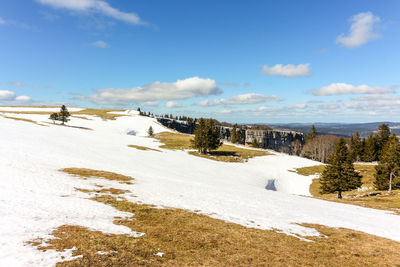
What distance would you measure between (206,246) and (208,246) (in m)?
0.11

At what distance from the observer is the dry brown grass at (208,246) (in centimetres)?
894

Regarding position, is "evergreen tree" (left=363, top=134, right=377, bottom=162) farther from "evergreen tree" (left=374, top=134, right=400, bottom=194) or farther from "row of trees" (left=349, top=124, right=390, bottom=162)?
"evergreen tree" (left=374, top=134, right=400, bottom=194)

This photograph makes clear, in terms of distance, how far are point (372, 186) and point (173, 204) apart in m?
49.4

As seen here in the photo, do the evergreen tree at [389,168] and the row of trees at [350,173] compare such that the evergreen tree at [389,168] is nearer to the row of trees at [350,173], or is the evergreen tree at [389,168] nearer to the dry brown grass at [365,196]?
the row of trees at [350,173]

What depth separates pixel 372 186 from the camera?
4584 cm

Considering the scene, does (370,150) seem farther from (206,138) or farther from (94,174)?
(94,174)

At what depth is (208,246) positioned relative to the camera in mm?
10828

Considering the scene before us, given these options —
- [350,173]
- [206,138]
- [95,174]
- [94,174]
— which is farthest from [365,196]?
[94,174]

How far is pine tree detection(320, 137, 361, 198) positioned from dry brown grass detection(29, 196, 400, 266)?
2807 centimetres

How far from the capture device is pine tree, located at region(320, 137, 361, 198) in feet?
129

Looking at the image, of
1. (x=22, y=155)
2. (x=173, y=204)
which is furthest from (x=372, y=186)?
(x=22, y=155)

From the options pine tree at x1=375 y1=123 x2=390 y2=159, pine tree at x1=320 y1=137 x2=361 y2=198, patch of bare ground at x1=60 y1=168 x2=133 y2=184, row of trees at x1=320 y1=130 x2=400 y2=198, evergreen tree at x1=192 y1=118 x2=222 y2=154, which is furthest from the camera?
pine tree at x1=375 y1=123 x2=390 y2=159

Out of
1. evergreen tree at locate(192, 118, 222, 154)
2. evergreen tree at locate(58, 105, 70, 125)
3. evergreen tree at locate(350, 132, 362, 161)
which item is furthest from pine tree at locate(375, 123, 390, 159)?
evergreen tree at locate(58, 105, 70, 125)

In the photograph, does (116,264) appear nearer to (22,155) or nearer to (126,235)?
(126,235)
